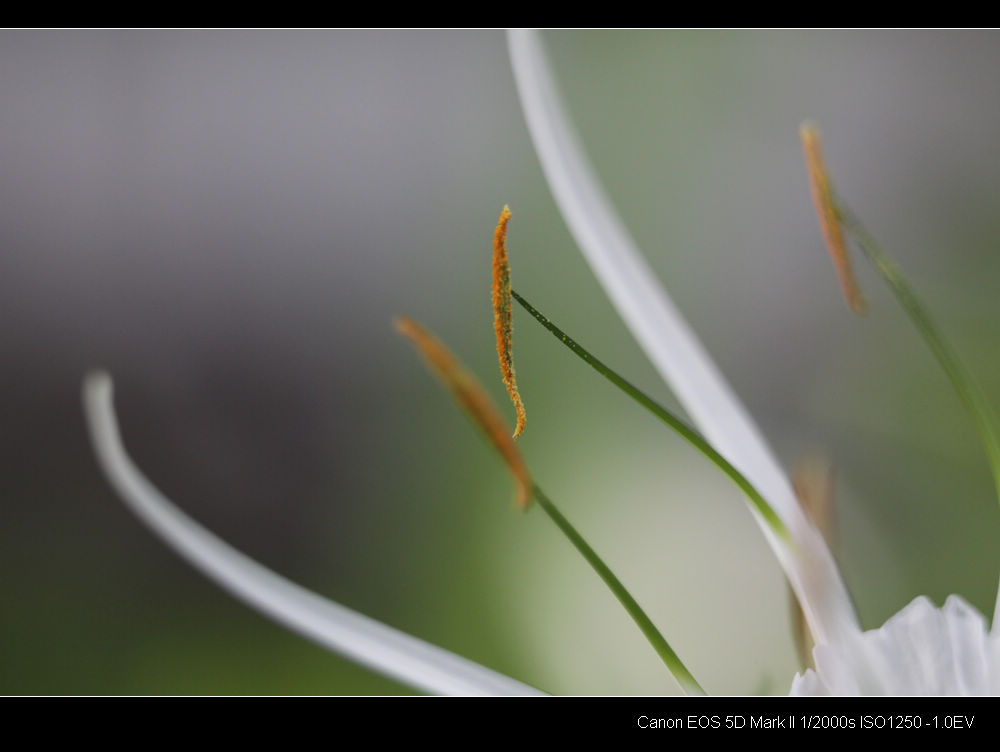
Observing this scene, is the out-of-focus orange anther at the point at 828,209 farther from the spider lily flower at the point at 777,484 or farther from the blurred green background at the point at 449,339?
→ the blurred green background at the point at 449,339

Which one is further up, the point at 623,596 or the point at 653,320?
the point at 653,320

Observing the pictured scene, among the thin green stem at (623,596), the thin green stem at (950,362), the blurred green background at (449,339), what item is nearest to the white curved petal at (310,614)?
the thin green stem at (623,596)

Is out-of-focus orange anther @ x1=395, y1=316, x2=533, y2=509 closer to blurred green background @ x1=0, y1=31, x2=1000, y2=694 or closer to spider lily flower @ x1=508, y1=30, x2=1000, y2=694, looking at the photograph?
spider lily flower @ x1=508, y1=30, x2=1000, y2=694

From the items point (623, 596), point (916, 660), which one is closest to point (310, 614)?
point (623, 596)

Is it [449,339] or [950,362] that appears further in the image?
[449,339]

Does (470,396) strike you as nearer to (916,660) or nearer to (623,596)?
(623,596)

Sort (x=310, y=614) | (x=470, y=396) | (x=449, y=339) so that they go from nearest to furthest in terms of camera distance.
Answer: (x=470, y=396), (x=310, y=614), (x=449, y=339)

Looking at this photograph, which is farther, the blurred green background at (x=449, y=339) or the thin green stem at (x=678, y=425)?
the blurred green background at (x=449, y=339)
